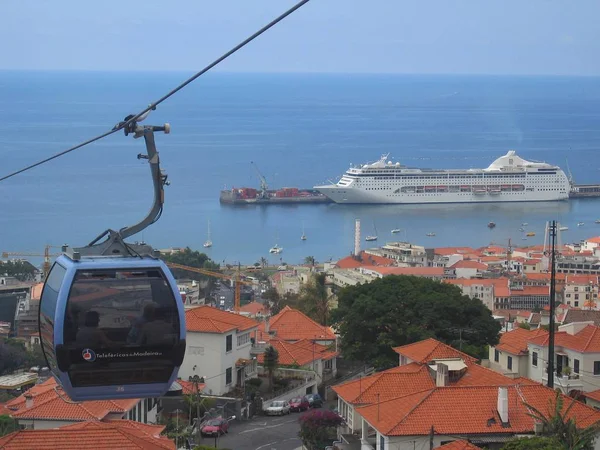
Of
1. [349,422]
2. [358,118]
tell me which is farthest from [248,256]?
[358,118]

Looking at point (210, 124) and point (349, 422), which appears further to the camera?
point (210, 124)

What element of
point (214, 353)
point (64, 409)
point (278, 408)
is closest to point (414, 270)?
point (214, 353)

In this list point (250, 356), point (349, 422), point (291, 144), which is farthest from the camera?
point (291, 144)

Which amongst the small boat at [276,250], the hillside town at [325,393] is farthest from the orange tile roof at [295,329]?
the small boat at [276,250]

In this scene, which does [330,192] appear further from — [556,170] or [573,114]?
[573,114]

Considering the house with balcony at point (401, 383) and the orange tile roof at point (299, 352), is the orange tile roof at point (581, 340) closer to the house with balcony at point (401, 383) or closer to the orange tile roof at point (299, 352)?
the house with balcony at point (401, 383)
